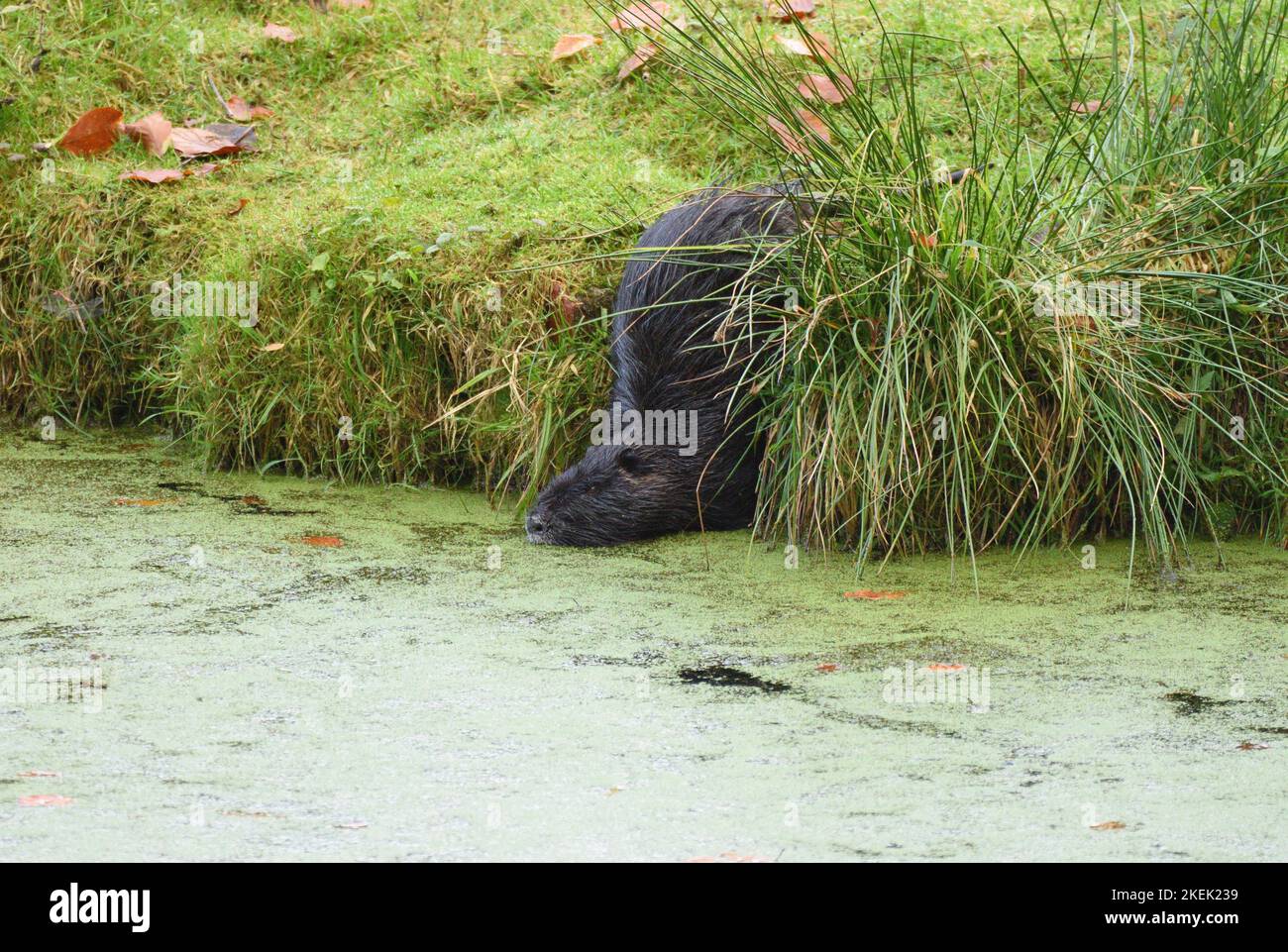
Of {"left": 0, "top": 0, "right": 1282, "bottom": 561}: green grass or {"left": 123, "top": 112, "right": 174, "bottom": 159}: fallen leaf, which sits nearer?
{"left": 0, "top": 0, "right": 1282, "bottom": 561}: green grass

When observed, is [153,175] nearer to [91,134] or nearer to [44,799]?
[91,134]

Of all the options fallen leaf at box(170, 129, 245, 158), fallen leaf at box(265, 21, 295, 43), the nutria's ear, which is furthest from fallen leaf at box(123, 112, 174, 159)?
the nutria's ear

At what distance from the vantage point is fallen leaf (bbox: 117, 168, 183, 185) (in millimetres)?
5297

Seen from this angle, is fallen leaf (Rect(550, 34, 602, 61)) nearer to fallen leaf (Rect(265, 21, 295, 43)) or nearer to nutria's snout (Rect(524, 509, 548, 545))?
fallen leaf (Rect(265, 21, 295, 43))

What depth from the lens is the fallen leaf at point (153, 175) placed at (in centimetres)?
530

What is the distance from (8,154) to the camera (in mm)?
5508

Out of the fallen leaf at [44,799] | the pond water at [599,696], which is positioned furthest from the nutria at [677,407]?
the fallen leaf at [44,799]

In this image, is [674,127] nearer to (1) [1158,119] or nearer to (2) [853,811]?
(1) [1158,119]

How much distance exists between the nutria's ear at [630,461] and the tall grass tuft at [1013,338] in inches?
13.9

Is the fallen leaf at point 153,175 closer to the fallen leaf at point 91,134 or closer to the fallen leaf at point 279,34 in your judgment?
the fallen leaf at point 91,134

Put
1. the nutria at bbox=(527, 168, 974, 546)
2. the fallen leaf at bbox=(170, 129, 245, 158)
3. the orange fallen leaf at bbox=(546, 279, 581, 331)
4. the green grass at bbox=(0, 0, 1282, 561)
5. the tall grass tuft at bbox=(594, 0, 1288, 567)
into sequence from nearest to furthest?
the tall grass tuft at bbox=(594, 0, 1288, 567)
the green grass at bbox=(0, 0, 1282, 561)
the nutria at bbox=(527, 168, 974, 546)
the orange fallen leaf at bbox=(546, 279, 581, 331)
the fallen leaf at bbox=(170, 129, 245, 158)

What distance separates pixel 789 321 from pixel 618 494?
2.14ft

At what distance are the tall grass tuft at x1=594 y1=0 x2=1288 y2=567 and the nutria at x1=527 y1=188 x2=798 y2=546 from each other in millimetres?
121

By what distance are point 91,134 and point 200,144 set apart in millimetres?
374
